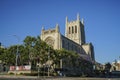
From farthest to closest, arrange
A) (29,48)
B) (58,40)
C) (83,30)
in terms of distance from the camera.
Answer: (83,30), (58,40), (29,48)

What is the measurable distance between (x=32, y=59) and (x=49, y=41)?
1463 inches

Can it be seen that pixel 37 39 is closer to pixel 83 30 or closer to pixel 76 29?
pixel 76 29

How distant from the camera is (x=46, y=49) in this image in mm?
63281

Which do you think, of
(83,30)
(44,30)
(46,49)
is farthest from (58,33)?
(83,30)

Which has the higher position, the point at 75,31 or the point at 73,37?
the point at 75,31

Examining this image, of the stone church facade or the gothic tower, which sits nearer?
the stone church facade

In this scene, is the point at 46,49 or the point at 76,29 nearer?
the point at 46,49

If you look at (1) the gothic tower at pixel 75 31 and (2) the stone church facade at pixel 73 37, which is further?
(1) the gothic tower at pixel 75 31

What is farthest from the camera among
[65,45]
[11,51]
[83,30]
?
[83,30]

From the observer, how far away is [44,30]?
104000 millimetres

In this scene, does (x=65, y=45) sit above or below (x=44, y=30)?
below

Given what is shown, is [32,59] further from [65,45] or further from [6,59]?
[65,45]

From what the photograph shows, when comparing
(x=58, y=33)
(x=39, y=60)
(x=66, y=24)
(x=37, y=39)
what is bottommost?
(x=39, y=60)

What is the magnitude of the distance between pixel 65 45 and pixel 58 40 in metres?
7.75
